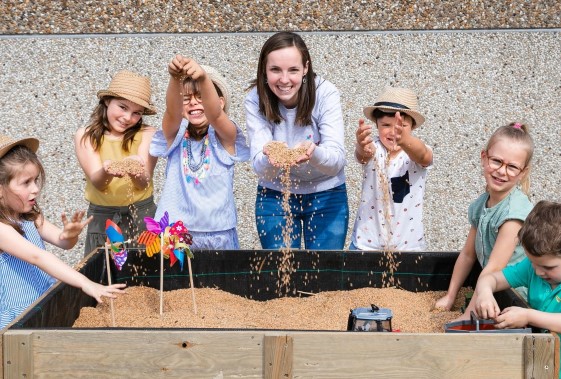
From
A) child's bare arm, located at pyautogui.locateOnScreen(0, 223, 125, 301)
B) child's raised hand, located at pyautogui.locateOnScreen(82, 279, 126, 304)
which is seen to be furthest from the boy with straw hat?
child's raised hand, located at pyautogui.locateOnScreen(82, 279, 126, 304)

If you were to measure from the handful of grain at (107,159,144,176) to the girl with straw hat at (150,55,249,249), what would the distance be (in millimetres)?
152

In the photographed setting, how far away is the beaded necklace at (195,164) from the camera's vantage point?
3615mm

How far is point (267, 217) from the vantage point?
11.9ft

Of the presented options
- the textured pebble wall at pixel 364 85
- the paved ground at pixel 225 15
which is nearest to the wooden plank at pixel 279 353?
the textured pebble wall at pixel 364 85

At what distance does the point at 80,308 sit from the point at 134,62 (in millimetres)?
2466

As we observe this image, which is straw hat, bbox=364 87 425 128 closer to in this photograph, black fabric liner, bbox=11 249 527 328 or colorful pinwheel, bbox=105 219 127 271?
black fabric liner, bbox=11 249 527 328

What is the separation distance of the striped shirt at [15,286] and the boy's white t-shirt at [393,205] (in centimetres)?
141

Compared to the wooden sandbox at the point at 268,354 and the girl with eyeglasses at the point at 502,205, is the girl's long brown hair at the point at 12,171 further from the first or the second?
the girl with eyeglasses at the point at 502,205

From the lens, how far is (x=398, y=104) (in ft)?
12.3

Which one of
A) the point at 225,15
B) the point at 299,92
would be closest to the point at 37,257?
the point at 299,92

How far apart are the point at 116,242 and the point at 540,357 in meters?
1.59

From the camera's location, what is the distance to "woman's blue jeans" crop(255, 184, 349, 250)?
11.9 feet

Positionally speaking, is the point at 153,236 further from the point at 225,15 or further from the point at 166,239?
the point at 225,15

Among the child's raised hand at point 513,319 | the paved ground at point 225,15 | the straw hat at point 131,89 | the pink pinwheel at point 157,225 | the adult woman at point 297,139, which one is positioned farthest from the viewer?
the paved ground at point 225,15
